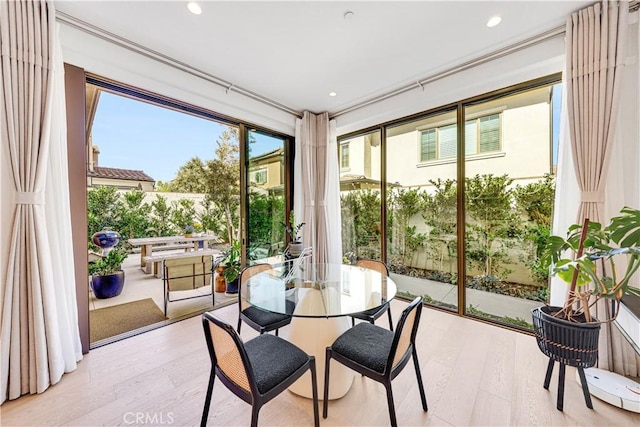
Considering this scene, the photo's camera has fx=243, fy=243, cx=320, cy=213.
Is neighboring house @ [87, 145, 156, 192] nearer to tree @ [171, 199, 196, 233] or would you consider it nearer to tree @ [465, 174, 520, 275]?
tree @ [171, 199, 196, 233]

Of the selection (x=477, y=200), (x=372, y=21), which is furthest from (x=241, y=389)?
(x=477, y=200)

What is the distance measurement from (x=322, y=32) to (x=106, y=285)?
4.20m

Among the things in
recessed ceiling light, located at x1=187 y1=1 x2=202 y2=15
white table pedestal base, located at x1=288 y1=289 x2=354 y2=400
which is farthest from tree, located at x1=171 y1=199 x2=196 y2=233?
white table pedestal base, located at x1=288 y1=289 x2=354 y2=400

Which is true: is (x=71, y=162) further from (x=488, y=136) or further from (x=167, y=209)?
A: (x=488, y=136)

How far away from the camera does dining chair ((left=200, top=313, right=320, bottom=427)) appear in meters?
1.12

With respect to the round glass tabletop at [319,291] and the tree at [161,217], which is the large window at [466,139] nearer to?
the round glass tabletop at [319,291]

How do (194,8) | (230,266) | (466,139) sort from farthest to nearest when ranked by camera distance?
(230,266)
(466,139)
(194,8)

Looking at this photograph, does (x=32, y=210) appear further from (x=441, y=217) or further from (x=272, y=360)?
(x=441, y=217)

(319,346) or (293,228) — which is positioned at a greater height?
(293,228)

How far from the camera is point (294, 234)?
388cm

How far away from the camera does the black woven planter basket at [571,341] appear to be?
148cm

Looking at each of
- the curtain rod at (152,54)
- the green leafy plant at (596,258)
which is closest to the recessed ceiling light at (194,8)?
the curtain rod at (152,54)

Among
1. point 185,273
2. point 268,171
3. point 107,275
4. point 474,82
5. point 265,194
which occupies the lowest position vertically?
point 107,275

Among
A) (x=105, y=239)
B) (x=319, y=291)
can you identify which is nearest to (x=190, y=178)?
(x=105, y=239)
